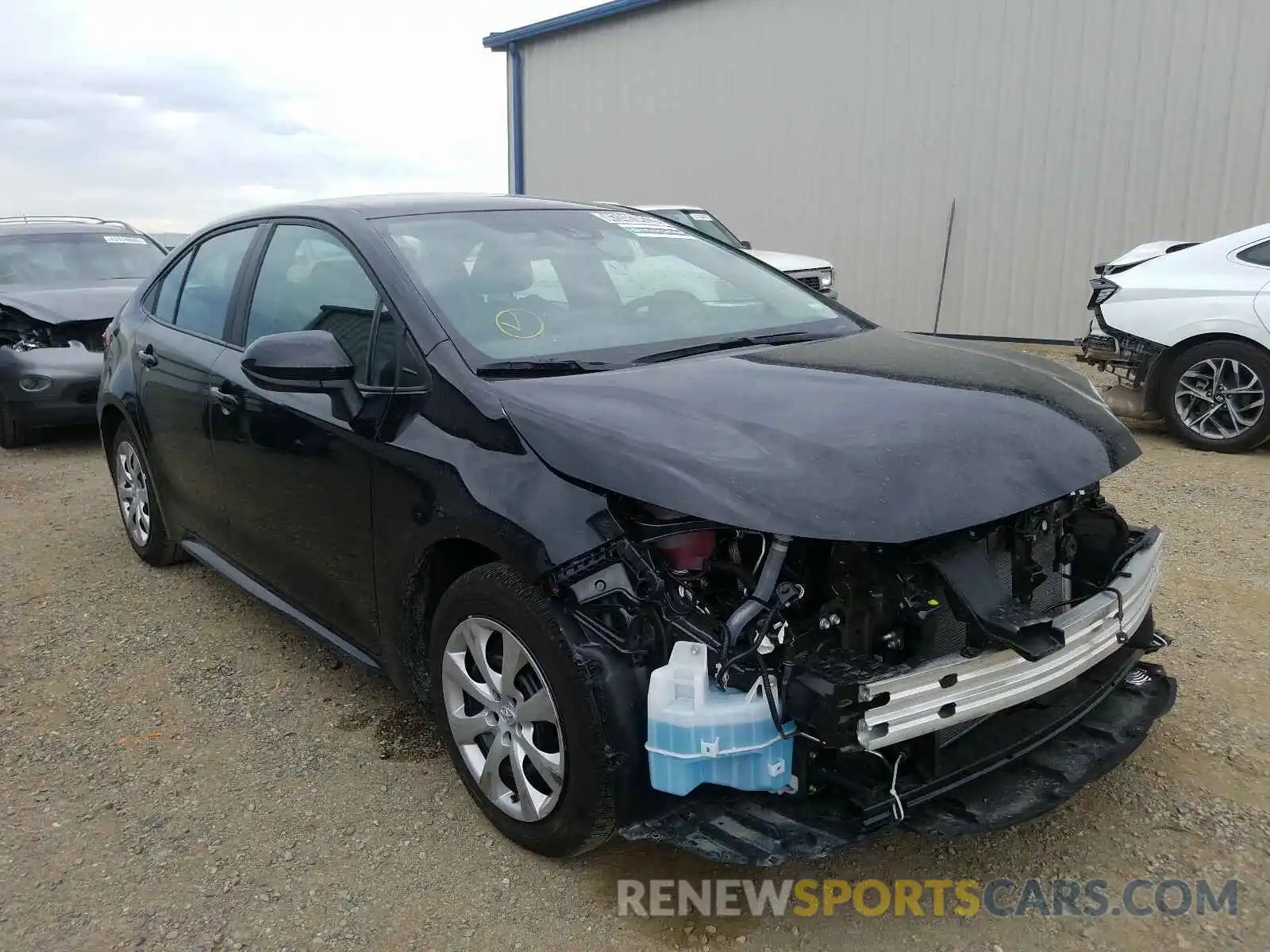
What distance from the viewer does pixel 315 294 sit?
3.31 meters

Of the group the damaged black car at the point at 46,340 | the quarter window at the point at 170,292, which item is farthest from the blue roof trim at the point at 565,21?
the quarter window at the point at 170,292

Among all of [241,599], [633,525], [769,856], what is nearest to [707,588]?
[633,525]

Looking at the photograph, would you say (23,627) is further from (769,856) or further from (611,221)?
(769,856)

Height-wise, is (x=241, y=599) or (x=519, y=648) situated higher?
(x=519, y=648)

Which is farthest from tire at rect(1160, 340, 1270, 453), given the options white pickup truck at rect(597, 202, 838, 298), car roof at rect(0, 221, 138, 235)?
car roof at rect(0, 221, 138, 235)

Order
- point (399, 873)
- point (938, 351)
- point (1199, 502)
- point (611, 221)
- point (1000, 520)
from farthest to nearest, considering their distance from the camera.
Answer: point (1199, 502)
point (611, 221)
point (938, 351)
point (399, 873)
point (1000, 520)

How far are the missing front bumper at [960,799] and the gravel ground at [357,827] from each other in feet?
0.92

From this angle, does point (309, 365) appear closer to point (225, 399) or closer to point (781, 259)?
point (225, 399)

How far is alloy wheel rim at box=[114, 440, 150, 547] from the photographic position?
4.75 meters

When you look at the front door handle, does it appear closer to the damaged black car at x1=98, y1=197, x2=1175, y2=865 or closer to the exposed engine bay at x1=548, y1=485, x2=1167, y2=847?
the damaged black car at x1=98, y1=197, x2=1175, y2=865

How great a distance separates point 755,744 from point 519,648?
25.2 inches

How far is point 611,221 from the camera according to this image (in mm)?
3633

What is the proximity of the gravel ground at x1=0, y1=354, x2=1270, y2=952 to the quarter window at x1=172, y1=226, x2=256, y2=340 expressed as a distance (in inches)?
49.1

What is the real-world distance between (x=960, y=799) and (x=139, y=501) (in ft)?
13.3
